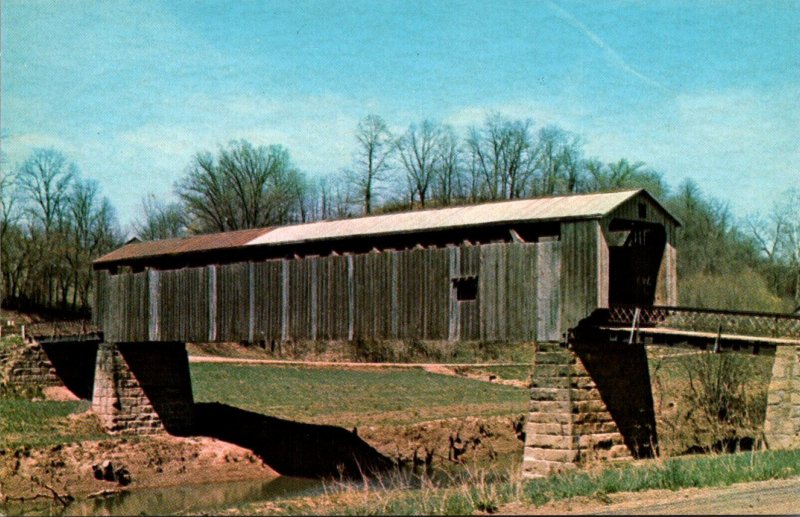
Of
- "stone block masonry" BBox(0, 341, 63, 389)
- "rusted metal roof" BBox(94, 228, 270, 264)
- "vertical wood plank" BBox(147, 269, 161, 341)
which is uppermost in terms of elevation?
"rusted metal roof" BBox(94, 228, 270, 264)

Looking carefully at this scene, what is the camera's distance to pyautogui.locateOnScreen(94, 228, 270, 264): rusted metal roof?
27.6 meters

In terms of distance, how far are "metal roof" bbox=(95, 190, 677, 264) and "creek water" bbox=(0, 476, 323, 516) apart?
21.9ft

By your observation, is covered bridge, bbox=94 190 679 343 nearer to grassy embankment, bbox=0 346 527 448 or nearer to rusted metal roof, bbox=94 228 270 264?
rusted metal roof, bbox=94 228 270 264

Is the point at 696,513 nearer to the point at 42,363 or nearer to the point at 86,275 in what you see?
the point at 42,363

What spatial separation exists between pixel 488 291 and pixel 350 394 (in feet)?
61.4

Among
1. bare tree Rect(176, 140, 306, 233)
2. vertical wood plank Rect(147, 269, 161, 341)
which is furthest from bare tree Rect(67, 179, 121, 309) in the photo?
vertical wood plank Rect(147, 269, 161, 341)

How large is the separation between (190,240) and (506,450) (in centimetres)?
1293

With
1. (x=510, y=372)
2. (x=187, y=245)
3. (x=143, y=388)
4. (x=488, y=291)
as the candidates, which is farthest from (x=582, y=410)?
(x=510, y=372)

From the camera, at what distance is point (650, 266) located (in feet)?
73.1

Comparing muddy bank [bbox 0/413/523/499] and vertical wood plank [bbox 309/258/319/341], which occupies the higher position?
vertical wood plank [bbox 309/258/319/341]

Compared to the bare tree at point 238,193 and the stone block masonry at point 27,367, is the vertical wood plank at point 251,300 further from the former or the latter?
the bare tree at point 238,193

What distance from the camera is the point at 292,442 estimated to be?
31000 mm

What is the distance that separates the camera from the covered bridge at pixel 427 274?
2020 centimetres

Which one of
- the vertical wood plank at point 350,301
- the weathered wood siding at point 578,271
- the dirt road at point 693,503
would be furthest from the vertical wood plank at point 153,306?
the dirt road at point 693,503
